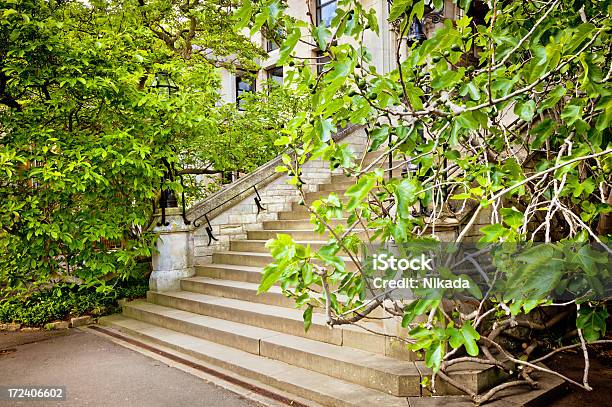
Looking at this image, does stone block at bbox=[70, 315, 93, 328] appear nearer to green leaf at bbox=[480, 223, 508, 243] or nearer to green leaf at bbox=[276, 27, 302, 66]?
green leaf at bbox=[276, 27, 302, 66]

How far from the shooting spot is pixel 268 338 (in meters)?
4.92

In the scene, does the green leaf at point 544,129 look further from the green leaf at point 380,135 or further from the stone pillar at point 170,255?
the stone pillar at point 170,255

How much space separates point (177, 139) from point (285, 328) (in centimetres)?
413

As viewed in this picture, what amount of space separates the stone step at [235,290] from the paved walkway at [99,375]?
138 cm

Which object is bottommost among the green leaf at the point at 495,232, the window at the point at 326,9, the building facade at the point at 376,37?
the green leaf at the point at 495,232

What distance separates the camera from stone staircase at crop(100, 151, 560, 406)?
3.78 m

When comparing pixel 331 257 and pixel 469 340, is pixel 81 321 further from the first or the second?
pixel 469 340

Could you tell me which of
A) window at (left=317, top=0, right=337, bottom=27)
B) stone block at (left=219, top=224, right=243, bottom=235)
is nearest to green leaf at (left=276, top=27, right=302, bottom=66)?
stone block at (left=219, top=224, right=243, bottom=235)

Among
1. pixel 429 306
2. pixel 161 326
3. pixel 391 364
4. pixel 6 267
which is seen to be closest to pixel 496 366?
pixel 391 364

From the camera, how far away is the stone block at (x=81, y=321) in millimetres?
6995

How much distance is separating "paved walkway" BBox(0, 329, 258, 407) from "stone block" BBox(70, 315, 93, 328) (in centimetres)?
55

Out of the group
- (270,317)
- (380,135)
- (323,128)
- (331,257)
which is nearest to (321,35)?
(323,128)

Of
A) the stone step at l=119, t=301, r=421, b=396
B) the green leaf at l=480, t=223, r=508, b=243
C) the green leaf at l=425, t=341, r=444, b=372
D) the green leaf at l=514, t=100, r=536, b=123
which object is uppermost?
the green leaf at l=514, t=100, r=536, b=123

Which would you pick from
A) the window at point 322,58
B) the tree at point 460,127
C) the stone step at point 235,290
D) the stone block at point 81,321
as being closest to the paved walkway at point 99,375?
the stone block at point 81,321
